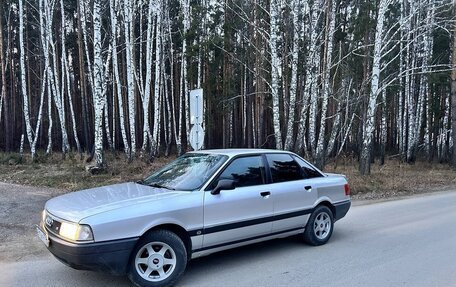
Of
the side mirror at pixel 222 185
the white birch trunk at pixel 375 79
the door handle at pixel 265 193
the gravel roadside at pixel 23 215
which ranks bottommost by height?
the gravel roadside at pixel 23 215

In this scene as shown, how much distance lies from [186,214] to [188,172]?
89cm

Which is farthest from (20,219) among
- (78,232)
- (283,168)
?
(283,168)

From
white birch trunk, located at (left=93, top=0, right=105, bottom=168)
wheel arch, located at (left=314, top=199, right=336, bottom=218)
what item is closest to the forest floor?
white birch trunk, located at (left=93, top=0, right=105, bottom=168)

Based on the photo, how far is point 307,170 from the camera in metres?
6.67

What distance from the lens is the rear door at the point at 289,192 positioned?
5918 mm

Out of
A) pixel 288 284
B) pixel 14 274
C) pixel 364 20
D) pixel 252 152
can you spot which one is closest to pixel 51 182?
pixel 14 274

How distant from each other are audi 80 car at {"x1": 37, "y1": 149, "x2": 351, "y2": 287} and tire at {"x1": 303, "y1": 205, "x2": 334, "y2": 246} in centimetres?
2

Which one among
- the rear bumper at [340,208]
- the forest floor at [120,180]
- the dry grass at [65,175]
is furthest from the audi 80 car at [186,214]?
the dry grass at [65,175]

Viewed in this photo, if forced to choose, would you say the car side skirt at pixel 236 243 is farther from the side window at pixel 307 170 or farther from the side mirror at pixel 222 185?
the side window at pixel 307 170

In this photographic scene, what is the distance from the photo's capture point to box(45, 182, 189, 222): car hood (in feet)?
14.7

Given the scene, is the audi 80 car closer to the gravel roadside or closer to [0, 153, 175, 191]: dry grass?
the gravel roadside

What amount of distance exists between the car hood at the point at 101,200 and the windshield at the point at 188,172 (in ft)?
0.66

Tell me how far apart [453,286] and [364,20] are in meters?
17.3

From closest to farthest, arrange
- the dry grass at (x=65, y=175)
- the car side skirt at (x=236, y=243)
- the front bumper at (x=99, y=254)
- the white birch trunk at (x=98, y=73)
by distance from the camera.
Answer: the front bumper at (x=99, y=254) → the car side skirt at (x=236, y=243) → the dry grass at (x=65, y=175) → the white birch trunk at (x=98, y=73)
